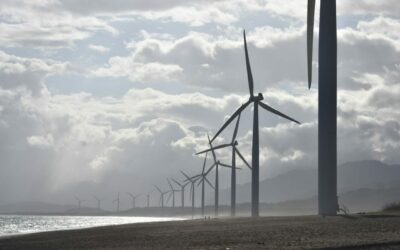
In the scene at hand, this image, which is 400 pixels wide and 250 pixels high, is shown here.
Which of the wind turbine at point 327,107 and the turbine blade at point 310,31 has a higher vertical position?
the turbine blade at point 310,31

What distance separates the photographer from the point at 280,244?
1308 inches

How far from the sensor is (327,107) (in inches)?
2082

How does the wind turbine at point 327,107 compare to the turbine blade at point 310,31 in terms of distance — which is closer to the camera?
the wind turbine at point 327,107

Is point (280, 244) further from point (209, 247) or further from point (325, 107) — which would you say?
point (325, 107)

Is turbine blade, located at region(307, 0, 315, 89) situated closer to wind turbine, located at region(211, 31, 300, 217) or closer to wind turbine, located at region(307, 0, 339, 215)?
wind turbine, located at region(307, 0, 339, 215)

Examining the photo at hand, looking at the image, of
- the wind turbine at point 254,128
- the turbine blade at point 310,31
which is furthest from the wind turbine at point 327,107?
the wind turbine at point 254,128

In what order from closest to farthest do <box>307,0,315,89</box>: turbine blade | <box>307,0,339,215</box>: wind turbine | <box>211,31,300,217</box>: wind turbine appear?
1. <box>307,0,339,215</box>: wind turbine
2. <box>307,0,315,89</box>: turbine blade
3. <box>211,31,300,217</box>: wind turbine

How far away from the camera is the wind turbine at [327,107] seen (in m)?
52.9

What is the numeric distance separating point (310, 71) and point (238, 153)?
225 feet

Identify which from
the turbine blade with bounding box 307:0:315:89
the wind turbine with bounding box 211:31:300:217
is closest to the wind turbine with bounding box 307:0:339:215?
the turbine blade with bounding box 307:0:315:89

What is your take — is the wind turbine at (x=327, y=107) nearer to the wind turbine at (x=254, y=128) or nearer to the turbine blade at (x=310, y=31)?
the turbine blade at (x=310, y=31)

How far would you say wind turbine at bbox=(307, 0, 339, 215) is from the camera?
52938mm

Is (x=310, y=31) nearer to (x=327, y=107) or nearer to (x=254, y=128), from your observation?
(x=327, y=107)

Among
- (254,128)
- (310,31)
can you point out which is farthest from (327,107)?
(254,128)
